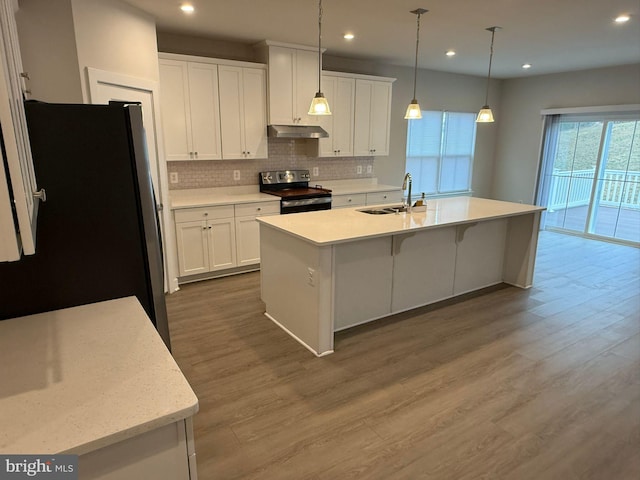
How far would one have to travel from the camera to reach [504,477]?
1.89 m

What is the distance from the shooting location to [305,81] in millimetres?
4957

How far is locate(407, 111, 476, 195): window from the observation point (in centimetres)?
688

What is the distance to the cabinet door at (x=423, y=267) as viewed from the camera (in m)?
3.50

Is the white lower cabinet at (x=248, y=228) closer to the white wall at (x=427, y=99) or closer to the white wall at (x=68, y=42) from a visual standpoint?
the white wall at (x=68, y=42)

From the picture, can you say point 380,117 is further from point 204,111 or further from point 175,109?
point 175,109

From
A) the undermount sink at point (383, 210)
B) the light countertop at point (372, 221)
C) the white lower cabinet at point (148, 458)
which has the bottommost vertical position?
the white lower cabinet at point (148, 458)

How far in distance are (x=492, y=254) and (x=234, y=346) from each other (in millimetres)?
2966

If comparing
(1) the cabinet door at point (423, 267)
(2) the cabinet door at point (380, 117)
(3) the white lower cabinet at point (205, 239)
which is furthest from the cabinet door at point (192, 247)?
(2) the cabinet door at point (380, 117)

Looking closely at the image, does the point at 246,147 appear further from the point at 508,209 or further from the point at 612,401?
the point at 612,401

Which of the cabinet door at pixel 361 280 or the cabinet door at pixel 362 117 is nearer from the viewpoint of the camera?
the cabinet door at pixel 361 280

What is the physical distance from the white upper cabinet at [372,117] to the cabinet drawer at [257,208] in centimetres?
168

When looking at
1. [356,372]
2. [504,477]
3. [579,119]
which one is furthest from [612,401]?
[579,119]

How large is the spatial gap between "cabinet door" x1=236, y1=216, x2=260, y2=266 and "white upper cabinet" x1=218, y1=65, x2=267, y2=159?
815mm

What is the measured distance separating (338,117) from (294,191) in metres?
1.26
